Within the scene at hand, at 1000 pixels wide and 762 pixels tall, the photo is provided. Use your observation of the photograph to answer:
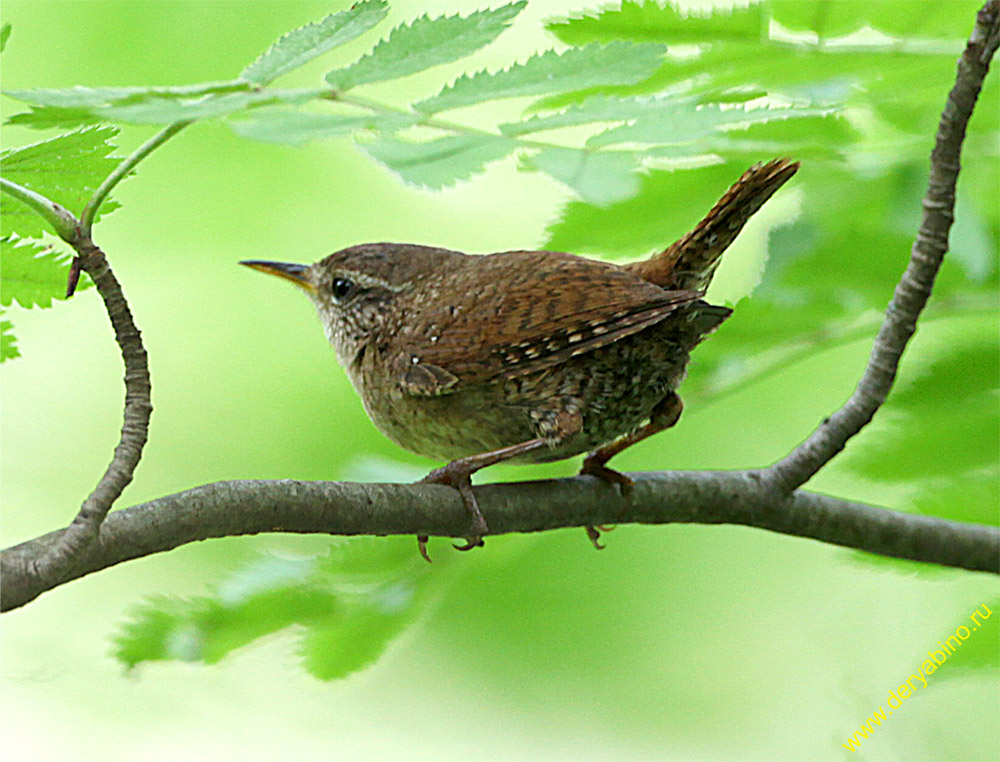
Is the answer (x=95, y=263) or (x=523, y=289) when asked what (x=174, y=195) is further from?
(x=95, y=263)

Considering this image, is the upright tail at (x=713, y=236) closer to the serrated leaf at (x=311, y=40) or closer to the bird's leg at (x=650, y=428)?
the bird's leg at (x=650, y=428)

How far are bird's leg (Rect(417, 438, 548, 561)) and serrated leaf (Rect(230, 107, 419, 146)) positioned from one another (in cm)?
67

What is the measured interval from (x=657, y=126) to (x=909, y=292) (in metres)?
0.66

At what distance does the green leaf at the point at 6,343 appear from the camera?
54.7 inches

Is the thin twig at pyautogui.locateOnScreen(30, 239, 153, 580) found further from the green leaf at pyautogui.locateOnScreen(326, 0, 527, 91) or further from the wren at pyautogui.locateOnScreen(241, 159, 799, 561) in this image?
the wren at pyautogui.locateOnScreen(241, 159, 799, 561)

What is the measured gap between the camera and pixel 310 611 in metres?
1.79

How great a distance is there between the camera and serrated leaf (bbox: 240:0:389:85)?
1.11 metres

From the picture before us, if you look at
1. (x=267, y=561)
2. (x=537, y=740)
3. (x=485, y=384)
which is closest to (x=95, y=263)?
(x=267, y=561)

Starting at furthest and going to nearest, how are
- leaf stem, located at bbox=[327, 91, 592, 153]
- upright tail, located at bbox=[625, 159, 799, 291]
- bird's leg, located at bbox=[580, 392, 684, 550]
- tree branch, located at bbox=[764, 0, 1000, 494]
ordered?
bird's leg, located at bbox=[580, 392, 684, 550] → upright tail, located at bbox=[625, 159, 799, 291] → tree branch, located at bbox=[764, 0, 1000, 494] → leaf stem, located at bbox=[327, 91, 592, 153]

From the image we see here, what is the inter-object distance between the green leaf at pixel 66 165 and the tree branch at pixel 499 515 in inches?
14.6

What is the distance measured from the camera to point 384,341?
2236mm

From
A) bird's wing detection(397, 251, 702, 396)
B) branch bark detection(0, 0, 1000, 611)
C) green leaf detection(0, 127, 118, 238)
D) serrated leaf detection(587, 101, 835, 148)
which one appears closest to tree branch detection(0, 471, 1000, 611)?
branch bark detection(0, 0, 1000, 611)

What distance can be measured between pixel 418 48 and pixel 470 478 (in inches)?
33.2

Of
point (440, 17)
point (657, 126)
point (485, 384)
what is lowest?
point (485, 384)
